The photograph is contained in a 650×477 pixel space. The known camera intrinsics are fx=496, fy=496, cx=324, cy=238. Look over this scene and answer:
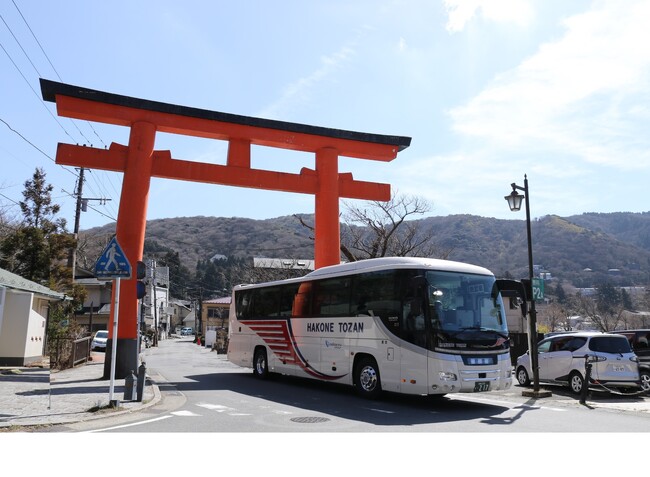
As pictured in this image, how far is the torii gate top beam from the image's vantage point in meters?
15.6

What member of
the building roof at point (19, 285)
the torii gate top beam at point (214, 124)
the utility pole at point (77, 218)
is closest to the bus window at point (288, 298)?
the torii gate top beam at point (214, 124)

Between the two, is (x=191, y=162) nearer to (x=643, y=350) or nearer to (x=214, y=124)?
(x=214, y=124)

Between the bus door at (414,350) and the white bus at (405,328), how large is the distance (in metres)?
0.02

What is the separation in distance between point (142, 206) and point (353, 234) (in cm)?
1994

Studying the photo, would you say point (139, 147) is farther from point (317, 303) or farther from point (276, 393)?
point (276, 393)

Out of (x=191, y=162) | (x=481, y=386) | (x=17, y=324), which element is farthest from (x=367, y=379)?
(x=17, y=324)

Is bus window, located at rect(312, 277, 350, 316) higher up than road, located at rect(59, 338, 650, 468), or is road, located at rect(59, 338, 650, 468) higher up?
bus window, located at rect(312, 277, 350, 316)

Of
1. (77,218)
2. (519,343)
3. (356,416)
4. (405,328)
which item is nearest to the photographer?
(356,416)

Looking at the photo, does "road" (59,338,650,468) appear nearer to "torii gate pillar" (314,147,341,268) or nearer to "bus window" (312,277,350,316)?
"bus window" (312,277,350,316)

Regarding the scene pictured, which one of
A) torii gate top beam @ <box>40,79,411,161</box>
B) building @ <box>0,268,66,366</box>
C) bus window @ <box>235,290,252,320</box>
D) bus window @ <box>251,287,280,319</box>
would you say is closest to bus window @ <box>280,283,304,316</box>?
bus window @ <box>251,287,280,319</box>

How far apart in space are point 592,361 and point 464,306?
16.3ft

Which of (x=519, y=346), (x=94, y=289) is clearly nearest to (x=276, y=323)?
(x=519, y=346)

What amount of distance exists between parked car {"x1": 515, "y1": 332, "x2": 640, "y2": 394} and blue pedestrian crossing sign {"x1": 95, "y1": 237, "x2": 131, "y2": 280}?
472 inches

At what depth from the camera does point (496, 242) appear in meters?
118
